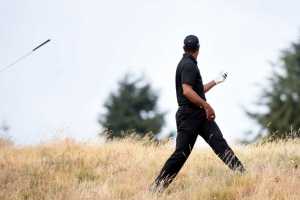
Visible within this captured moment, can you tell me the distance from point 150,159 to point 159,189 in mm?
2545

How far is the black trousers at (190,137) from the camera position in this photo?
717 centimetres

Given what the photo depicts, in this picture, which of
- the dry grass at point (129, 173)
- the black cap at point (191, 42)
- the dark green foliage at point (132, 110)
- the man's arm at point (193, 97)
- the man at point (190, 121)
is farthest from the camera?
the dark green foliage at point (132, 110)

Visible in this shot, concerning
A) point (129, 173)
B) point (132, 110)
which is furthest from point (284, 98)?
point (129, 173)

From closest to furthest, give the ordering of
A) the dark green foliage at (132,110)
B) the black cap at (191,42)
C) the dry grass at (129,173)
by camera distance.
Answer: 1. the black cap at (191,42)
2. the dry grass at (129,173)
3. the dark green foliage at (132,110)

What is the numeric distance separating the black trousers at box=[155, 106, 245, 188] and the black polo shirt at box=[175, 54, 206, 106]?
160mm

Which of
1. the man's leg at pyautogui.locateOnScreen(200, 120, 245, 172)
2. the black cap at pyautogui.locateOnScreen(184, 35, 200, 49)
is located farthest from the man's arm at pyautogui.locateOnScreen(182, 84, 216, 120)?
the black cap at pyautogui.locateOnScreen(184, 35, 200, 49)

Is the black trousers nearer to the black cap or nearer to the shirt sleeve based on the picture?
the shirt sleeve

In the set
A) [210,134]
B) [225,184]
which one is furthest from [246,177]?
[210,134]

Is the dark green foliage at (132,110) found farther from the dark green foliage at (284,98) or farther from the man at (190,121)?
the man at (190,121)

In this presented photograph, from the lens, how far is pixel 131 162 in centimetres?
980

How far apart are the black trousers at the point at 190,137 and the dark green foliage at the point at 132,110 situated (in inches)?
1360

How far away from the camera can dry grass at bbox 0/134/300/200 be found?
7.42 meters

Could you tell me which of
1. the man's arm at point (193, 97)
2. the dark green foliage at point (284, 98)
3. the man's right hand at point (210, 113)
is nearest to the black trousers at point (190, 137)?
the man's right hand at point (210, 113)

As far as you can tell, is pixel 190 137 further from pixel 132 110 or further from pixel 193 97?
pixel 132 110
